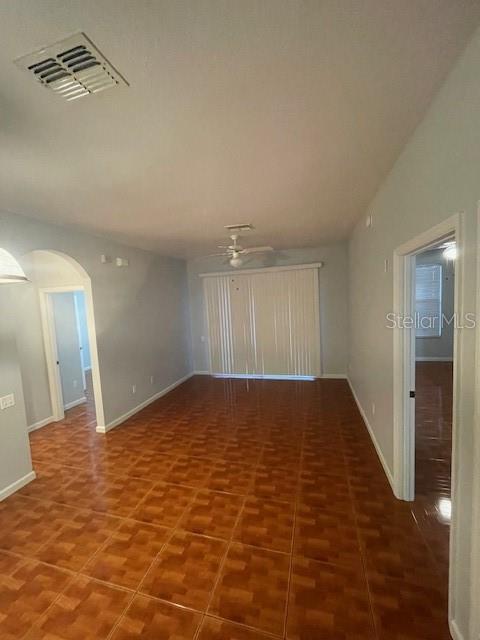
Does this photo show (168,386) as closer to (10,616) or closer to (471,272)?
(10,616)

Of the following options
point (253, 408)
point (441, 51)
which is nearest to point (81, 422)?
point (253, 408)

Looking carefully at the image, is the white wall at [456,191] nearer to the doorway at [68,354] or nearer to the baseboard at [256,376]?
the baseboard at [256,376]

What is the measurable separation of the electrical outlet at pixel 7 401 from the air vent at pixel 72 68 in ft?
8.62

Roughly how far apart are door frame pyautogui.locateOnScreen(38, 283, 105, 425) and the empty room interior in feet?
0.10

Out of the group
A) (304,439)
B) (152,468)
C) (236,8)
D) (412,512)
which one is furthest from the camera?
(304,439)

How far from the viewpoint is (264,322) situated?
587cm

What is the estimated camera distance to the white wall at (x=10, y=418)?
2564mm

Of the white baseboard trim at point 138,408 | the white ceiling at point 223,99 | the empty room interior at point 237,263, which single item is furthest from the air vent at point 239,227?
the white baseboard trim at point 138,408

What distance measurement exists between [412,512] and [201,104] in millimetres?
3008

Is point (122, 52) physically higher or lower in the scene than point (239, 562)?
higher

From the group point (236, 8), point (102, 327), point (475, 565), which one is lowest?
point (475, 565)

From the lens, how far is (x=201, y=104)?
51.7 inches

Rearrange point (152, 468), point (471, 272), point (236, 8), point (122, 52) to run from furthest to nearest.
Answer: point (152, 468)
point (471, 272)
point (122, 52)
point (236, 8)

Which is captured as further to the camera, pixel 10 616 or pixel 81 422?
pixel 81 422
